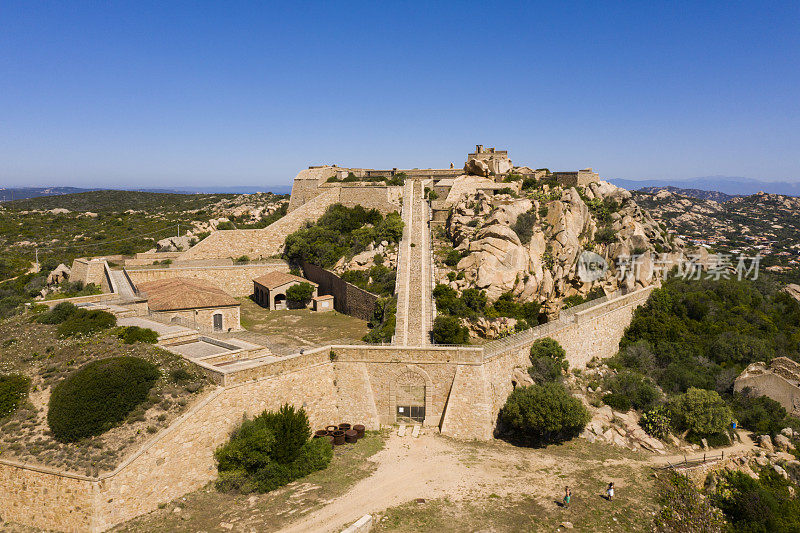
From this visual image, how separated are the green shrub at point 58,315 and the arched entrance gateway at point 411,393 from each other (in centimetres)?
1540

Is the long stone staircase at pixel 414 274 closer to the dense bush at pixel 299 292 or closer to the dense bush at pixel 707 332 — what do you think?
the dense bush at pixel 299 292

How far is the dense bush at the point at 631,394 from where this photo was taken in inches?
941

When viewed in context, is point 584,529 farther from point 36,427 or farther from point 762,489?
point 36,427

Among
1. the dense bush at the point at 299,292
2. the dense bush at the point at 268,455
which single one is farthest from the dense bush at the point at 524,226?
the dense bush at the point at 268,455

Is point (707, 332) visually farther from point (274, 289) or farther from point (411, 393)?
point (274, 289)

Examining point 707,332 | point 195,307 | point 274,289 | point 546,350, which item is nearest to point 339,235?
point 274,289

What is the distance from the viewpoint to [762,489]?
62.0 feet

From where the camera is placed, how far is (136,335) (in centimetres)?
1902

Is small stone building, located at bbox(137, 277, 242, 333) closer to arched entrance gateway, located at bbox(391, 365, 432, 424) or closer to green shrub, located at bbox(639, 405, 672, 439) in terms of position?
arched entrance gateway, located at bbox(391, 365, 432, 424)

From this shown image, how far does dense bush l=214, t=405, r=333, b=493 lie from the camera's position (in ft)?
52.6

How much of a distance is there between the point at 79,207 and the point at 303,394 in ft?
298

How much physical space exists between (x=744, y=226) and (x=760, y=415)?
248 ft

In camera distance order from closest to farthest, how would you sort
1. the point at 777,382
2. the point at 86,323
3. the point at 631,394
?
the point at 86,323 → the point at 631,394 → the point at 777,382

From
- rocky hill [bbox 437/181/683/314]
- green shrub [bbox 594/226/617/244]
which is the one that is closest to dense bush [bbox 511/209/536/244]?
rocky hill [bbox 437/181/683/314]
